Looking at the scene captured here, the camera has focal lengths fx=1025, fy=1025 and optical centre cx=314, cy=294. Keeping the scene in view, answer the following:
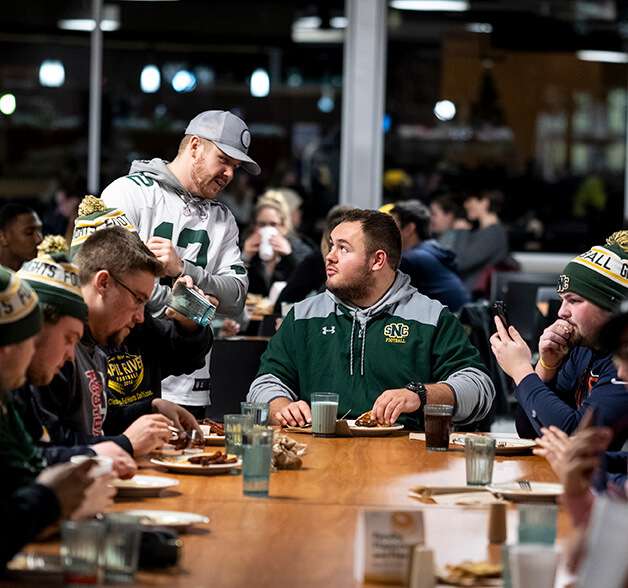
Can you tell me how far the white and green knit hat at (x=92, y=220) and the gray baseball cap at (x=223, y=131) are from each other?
0.77 m

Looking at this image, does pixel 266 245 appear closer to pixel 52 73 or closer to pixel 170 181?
pixel 170 181

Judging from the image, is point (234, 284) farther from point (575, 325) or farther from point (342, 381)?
point (575, 325)

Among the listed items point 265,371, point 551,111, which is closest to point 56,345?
point 265,371

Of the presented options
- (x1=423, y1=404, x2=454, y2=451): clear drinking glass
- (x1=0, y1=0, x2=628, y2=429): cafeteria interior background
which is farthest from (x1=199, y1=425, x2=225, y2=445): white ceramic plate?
(x1=0, y1=0, x2=628, y2=429): cafeteria interior background

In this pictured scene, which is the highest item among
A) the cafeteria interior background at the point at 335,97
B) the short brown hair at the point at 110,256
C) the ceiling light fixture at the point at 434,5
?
the ceiling light fixture at the point at 434,5

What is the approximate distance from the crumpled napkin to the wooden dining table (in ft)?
0.08

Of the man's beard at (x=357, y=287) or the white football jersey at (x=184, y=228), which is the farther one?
the white football jersey at (x=184, y=228)

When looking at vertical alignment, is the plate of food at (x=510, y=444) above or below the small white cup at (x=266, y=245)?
below

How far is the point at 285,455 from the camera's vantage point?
2.58 meters

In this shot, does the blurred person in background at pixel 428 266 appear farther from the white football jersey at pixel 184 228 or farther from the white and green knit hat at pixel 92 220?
the white and green knit hat at pixel 92 220

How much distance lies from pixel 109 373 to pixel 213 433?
362mm

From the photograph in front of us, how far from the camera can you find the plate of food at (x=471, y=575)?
5.44 ft

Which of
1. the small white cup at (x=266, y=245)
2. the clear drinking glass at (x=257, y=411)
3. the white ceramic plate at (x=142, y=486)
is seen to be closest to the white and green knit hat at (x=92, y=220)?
the clear drinking glass at (x=257, y=411)

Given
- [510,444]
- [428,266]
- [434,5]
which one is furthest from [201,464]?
[434,5]
